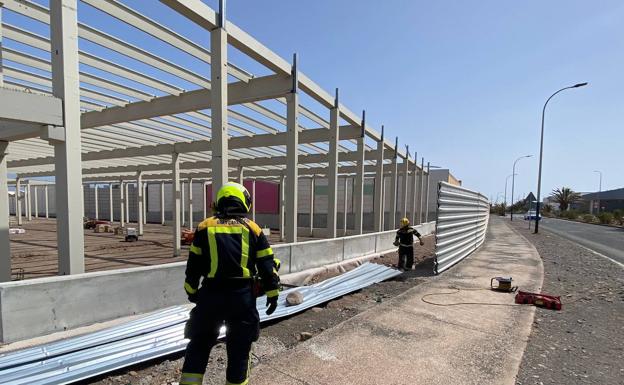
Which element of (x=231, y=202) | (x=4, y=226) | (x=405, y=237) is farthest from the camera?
(x=405, y=237)

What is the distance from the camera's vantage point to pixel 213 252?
2420 mm

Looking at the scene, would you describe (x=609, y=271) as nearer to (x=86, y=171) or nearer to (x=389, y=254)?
(x=389, y=254)

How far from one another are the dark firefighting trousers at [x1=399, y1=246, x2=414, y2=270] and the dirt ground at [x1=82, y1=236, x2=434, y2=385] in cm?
88

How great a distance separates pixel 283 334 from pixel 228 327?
6.93 ft

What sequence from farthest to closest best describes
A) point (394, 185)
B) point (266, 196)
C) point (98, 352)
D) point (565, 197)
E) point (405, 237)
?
point (565, 197)
point (266, 196)
point (394, 185)
point (405, 237)
point (98, 352)

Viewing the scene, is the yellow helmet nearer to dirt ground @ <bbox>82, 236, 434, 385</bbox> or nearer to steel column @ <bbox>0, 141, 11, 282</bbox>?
dirt ground @ <bbox>82, 236, 434, 385</bbox>

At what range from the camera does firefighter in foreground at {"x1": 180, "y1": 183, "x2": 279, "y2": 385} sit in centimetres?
238

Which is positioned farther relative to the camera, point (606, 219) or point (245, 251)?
point (606, 219)

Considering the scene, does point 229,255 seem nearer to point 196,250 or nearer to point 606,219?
point 196,250

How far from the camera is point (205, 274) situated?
2.50 m

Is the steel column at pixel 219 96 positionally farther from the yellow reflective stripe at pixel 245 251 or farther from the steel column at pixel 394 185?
the steel column at pixel 394 185

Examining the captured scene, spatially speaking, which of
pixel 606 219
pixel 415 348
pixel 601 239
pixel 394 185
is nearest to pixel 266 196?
pixel 394 185

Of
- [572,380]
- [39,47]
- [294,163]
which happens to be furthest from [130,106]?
[572,380]

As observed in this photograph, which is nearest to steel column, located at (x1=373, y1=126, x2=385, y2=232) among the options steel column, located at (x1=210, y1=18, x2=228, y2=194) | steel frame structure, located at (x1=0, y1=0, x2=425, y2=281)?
steel frame structure, located at (x1=0, y1=0, x2=425, y2=281)
